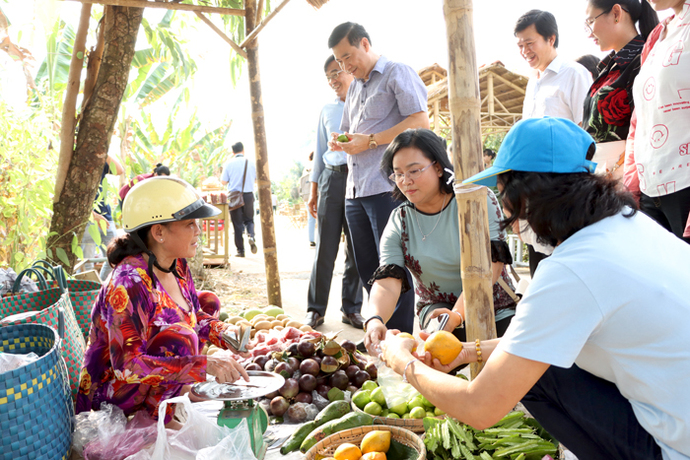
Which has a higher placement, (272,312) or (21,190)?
(21,190)

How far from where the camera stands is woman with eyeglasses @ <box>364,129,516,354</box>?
8.72 ft

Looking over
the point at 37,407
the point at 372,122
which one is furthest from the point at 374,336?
the point at 372,122

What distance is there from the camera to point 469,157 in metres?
1.84

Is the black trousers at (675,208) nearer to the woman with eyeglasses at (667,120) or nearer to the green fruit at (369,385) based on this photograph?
the woman with eyeglasses at (667,120)

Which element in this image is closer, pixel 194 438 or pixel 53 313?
pixel 194 438

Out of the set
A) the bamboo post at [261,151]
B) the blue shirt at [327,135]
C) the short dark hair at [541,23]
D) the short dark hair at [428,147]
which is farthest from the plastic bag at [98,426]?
the short dark hair at [541,23]

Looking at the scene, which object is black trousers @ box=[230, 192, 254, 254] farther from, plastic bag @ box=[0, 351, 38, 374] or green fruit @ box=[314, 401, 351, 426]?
plastic bag @ box=[0, 351, 38, 374]

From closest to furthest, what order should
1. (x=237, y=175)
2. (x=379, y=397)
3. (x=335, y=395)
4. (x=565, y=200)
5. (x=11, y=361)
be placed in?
1. (x=565, y=200)
2. (x=11, y=361)
3. (x=379, y=397)
4. (x=335, y=395)
5. (x=237, y=175)

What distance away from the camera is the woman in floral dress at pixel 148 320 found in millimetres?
2133

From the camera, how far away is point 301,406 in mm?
2643

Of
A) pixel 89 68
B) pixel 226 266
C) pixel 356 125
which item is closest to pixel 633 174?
pixel 356 125

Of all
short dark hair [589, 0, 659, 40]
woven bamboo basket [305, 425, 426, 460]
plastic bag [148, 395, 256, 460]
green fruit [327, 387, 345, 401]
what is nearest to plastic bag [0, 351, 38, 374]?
plastic bag [148, 395, 256, 460]

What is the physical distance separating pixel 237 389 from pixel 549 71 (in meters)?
3.12

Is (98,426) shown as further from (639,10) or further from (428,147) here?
(639,10)
